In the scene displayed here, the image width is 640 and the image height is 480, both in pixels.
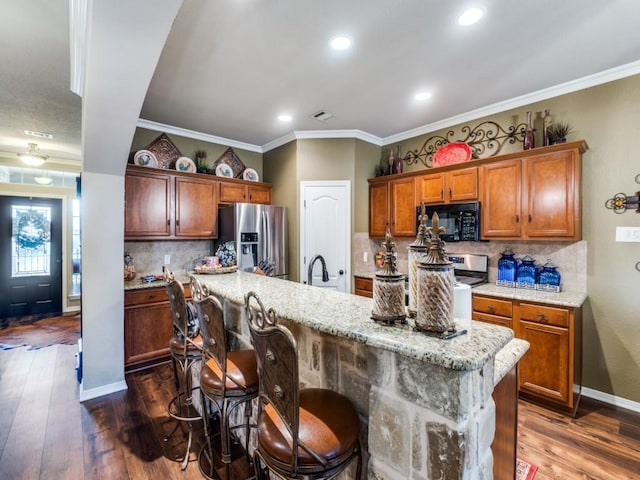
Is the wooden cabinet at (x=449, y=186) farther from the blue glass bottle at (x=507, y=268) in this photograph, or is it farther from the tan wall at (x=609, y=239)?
the tan wall at (x=609, y=239)

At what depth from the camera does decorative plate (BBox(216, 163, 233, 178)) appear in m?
4.29

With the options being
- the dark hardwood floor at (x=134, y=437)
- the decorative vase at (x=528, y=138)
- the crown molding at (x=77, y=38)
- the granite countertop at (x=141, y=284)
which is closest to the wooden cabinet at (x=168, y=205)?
the granite countertop at (x=141, y=284)

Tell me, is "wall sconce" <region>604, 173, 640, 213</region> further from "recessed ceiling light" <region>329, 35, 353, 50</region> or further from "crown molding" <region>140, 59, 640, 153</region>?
"recessed ceiling light" <region>329, 35, 353, 50</region>

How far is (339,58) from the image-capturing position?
2.44m

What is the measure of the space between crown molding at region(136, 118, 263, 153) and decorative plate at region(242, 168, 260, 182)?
0.37 m

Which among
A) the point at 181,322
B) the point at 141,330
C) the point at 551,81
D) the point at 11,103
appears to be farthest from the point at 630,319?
the point at 11,103

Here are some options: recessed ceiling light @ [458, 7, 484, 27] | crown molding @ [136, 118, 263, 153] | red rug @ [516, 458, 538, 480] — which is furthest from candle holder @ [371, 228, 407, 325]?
crown molding @ [136, 118, 263, 153]

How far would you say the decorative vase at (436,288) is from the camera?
936 mm

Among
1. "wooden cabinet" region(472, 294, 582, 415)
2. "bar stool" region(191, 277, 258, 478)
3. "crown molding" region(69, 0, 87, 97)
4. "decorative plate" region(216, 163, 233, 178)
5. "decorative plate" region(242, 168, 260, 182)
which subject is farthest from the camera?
"decorative plate" region(242, 168, 260, 182)

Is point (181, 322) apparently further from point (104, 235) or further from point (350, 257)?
point (350, 257)

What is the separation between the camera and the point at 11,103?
3.21 m

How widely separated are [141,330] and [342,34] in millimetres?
3415

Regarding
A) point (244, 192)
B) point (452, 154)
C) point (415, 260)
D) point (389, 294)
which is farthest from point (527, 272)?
point (244, 192)

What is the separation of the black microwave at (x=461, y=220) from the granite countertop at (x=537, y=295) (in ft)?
1.93
